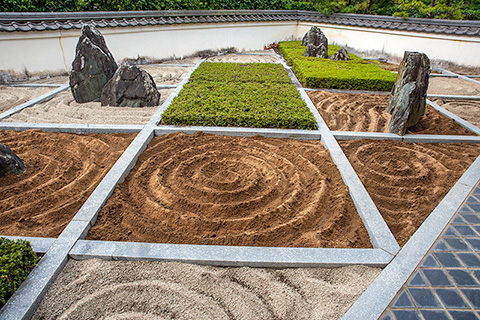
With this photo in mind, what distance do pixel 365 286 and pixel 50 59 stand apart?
1081 centimetres

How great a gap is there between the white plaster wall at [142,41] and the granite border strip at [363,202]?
349 inches

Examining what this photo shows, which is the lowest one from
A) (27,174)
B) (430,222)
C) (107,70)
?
(430,222)

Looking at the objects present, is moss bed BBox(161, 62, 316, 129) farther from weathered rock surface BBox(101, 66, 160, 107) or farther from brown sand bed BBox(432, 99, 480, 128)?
brown sand bed BBox(432, 99, 480, 128)

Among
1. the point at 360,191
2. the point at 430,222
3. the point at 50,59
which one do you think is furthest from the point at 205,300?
the point at 50,59

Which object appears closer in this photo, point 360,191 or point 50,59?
point 360,191

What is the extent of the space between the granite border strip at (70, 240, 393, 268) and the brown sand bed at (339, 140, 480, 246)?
2.23 feet

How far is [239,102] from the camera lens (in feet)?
21.6

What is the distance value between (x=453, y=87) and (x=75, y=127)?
1063 cm

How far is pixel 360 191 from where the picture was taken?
3.96 metres

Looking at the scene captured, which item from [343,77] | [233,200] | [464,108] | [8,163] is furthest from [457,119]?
[8,163]

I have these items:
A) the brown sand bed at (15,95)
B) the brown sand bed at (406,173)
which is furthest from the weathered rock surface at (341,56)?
the brown sand bed at (15,95)

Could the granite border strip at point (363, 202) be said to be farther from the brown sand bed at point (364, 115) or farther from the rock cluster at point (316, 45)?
the rock cluster at point (316, 45)

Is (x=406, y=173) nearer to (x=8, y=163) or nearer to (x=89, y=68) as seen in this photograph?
(x=8, y=163)

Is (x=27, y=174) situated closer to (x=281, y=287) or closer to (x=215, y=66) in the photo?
(x=281, y=287)
